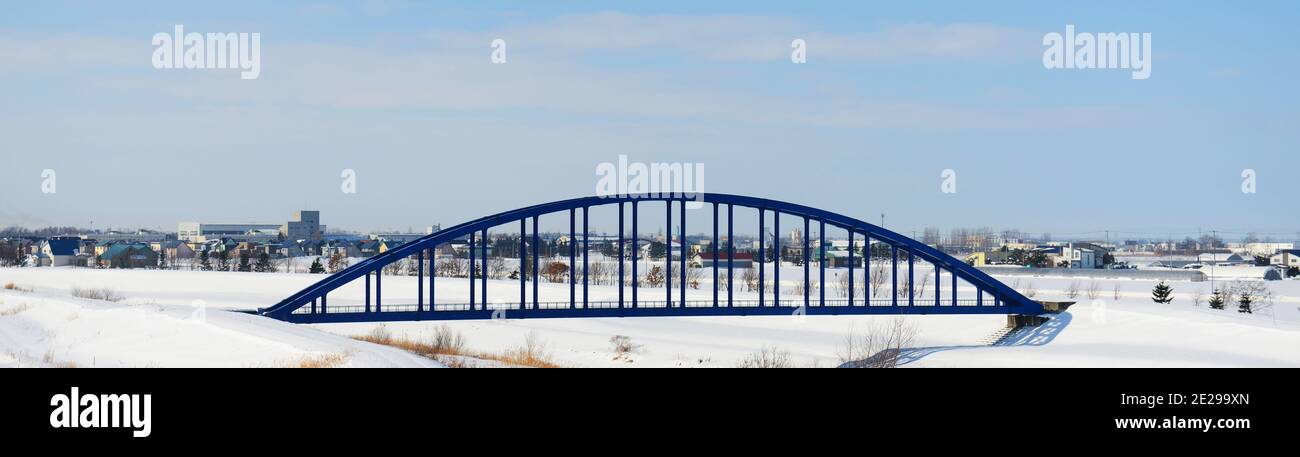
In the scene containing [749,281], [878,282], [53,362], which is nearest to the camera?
[53,362]

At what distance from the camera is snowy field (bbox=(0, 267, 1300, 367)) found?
22969mm

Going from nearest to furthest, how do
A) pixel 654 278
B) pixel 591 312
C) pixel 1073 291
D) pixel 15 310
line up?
1. pixel 15 310
2. pixel 591 312
3. pixel 1073 291
4. pixel 654 278

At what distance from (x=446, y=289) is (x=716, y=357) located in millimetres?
31584

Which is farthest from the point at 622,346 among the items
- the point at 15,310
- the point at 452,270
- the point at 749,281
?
the point at 452,270

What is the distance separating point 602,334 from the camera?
49.7 m

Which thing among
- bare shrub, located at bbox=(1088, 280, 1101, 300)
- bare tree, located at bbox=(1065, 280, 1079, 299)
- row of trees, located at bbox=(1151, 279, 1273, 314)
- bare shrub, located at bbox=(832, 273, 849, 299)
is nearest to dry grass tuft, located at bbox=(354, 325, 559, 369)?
bare shrub, located at bbox=(832, 273, 849, 299)

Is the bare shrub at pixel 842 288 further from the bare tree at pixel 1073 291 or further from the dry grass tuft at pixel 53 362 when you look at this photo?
the dry grass tuft at pixel 53 362

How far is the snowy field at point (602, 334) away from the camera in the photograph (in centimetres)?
2297

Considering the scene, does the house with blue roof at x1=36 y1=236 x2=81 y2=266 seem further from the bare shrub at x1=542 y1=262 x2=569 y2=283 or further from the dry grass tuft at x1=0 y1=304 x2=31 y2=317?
the dry grass tuft at x1=0 y1=304 x2=31 y2=317

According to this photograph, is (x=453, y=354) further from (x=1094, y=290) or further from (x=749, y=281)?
(x=1094, y=290)

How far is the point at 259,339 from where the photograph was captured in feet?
77.0
